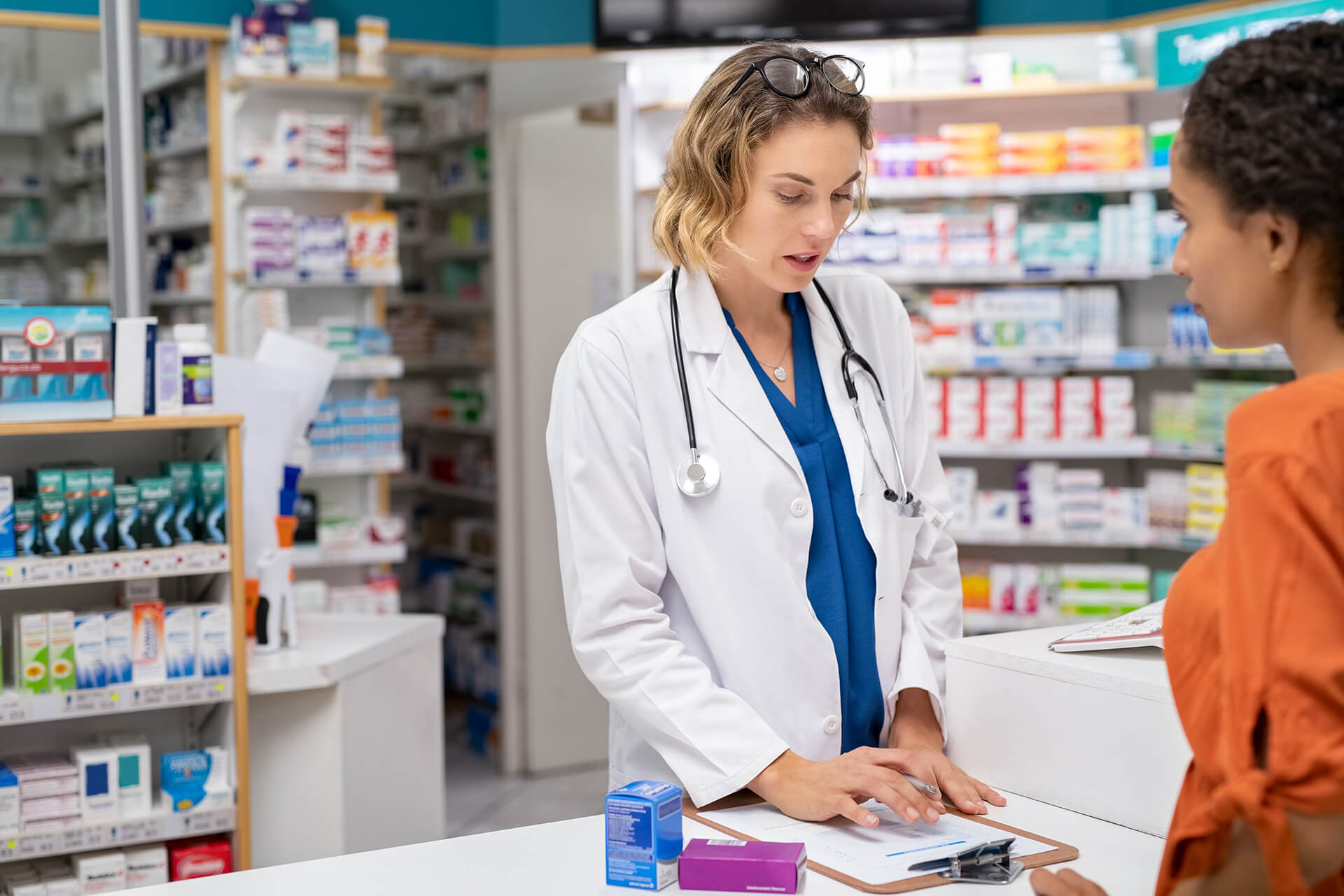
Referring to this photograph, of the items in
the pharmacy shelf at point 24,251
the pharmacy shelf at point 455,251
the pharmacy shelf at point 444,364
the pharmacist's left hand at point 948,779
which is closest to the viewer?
the pharmacist's left hand at point 948,779

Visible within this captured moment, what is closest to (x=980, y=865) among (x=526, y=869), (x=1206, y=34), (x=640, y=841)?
(x=640, y=841)

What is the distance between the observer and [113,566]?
2.70 meters

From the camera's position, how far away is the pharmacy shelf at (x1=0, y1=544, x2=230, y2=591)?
2.61 m

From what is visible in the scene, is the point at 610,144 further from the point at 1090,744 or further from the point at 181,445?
the point at 1090,744

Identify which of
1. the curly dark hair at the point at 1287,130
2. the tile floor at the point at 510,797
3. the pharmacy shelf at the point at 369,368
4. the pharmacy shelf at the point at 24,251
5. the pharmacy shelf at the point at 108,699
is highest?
the pharmacy shelf at the point at 24,251

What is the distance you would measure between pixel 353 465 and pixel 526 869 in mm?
3932

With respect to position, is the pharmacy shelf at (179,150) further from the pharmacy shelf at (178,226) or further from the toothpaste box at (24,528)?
the toothpaste box at (24,528)

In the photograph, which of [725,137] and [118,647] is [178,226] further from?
[725,137]

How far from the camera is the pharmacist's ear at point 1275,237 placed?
3.48 ft

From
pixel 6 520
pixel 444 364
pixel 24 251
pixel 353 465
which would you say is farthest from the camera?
pixel 444 364

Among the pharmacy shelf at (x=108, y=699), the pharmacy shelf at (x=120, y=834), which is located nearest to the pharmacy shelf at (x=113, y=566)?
the pharmacy shelf at (x=108, y=699)

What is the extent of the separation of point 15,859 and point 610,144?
419 centimetres

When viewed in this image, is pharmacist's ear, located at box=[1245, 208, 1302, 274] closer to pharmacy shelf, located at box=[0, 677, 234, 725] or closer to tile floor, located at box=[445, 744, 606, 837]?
pharmacy shelf, located at box=[0, 677, 234, 725]

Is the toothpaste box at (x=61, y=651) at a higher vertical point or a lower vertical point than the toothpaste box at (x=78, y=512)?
lower
